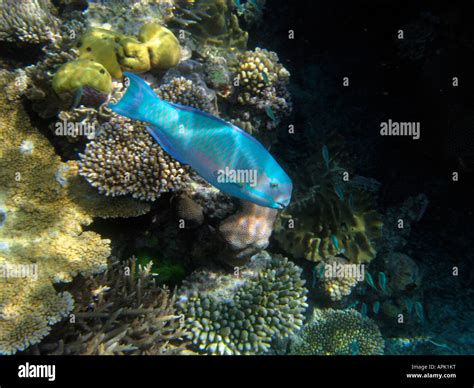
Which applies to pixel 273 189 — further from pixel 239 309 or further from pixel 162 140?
pixel 239 309

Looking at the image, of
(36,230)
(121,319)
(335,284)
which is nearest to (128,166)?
(36,230)

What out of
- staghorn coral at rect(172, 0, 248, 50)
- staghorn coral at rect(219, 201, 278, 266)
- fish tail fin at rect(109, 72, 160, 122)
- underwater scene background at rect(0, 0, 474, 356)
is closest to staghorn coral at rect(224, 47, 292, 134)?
underwater scene background at rect(0, 0, 474, 356)

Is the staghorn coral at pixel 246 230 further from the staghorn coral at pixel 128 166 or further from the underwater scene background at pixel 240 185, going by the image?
the staghorn coral at pixel 128 166

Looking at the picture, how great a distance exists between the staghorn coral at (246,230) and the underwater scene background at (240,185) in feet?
0.10

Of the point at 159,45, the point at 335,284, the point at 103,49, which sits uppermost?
the point at 159,45

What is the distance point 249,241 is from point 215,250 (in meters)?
0.64

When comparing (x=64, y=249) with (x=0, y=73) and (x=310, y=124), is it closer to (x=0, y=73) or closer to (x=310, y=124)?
(x=0, y=73)

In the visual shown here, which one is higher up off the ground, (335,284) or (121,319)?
(335,284)

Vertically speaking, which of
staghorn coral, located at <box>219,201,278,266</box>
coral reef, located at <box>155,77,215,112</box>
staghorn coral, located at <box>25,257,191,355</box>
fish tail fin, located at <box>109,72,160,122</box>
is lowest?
staghorn coral, located at <box>25,257,191,355</box>

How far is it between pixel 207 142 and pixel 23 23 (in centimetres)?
437

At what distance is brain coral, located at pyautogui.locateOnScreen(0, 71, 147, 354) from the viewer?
3.51m

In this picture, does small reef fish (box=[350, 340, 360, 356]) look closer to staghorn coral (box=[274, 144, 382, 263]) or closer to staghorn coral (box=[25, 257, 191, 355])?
staghorn coral (box=[274, 144, 382, 263])

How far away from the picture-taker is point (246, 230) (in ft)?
14.1

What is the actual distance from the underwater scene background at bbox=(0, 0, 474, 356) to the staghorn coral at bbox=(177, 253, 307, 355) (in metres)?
0.03
